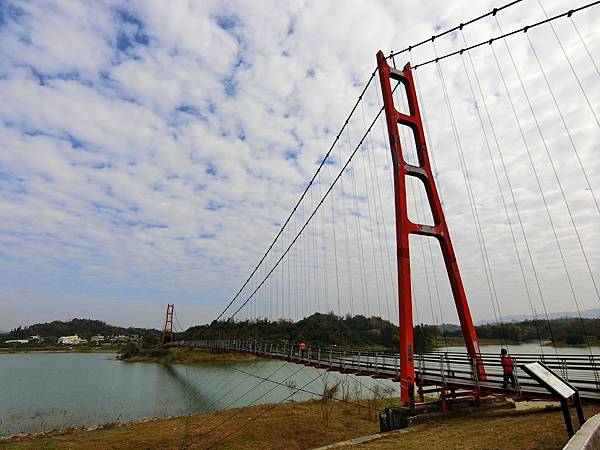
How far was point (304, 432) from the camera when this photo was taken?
49.5 feet

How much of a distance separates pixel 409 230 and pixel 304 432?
29.1 feet

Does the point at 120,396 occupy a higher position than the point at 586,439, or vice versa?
the point at 586,439

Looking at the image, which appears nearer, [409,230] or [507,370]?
[507,370]

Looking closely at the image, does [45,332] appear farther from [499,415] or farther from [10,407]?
[499,415]

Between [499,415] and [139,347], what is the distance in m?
76.3

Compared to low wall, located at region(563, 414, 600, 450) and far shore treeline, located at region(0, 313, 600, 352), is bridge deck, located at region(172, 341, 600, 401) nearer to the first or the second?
low wall, located at region(563, 414, 600, 450)

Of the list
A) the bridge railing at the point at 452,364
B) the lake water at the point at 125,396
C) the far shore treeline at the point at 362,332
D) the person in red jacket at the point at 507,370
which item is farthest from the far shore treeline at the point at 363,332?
the person in red jacket at the point at 507,370

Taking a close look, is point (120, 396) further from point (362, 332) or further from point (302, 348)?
point (362, 332)

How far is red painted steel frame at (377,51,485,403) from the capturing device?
38.7 ft

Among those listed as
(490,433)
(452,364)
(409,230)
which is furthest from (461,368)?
(490,433)

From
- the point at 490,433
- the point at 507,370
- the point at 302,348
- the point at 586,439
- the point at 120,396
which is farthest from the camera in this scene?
the point at 120,396

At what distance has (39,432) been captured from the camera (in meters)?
17.5

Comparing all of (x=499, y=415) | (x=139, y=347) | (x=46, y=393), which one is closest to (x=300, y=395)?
(x=499, y=415)

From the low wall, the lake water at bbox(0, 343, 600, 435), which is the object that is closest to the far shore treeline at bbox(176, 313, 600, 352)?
the lake water at bbox(0, 343, 600, 435)
